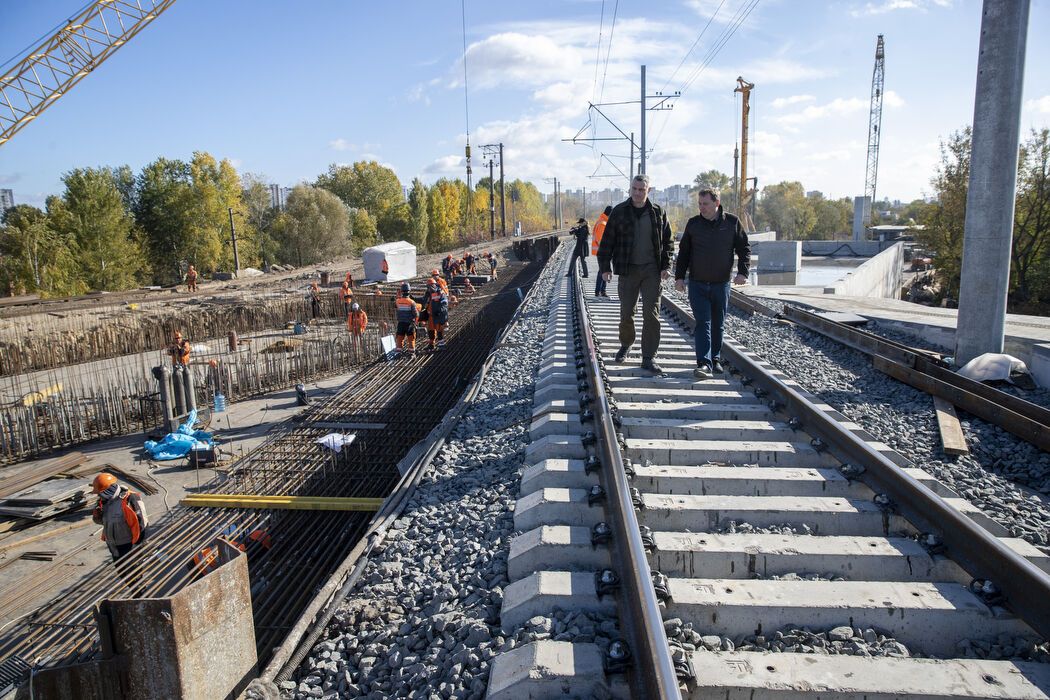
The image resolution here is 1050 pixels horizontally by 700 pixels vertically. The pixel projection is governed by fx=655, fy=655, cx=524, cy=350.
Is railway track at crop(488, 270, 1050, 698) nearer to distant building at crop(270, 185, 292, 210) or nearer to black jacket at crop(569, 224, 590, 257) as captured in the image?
black jacket at crop(569, 224, 590, 257)

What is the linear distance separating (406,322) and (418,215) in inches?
2764

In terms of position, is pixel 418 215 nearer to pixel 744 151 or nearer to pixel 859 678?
pixel 744 151

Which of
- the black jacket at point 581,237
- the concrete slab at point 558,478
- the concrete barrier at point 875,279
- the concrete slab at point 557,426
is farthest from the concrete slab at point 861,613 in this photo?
the concrete barrier at point 875,279

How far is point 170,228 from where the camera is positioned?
5931cm

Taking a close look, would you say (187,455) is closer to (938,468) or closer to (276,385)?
(276,385)

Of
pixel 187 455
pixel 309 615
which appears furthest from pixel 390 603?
pixel 187 455

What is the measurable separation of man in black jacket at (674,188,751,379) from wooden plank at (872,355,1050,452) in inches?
76.4

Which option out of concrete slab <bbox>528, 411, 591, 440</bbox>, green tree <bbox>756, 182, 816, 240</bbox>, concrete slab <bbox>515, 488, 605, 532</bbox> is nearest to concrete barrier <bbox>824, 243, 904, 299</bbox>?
concrete slab <bbox>528, 411, 591, 440</bbox>

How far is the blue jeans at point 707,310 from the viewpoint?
20.4 ft

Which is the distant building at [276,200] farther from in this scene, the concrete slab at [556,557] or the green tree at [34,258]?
the concrete slab at [556,557]

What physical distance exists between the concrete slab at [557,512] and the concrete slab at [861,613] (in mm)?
823

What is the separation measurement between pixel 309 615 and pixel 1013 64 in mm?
8290

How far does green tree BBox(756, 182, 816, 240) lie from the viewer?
83562 millimetres

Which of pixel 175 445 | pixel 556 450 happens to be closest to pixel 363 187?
pixel 175 445
